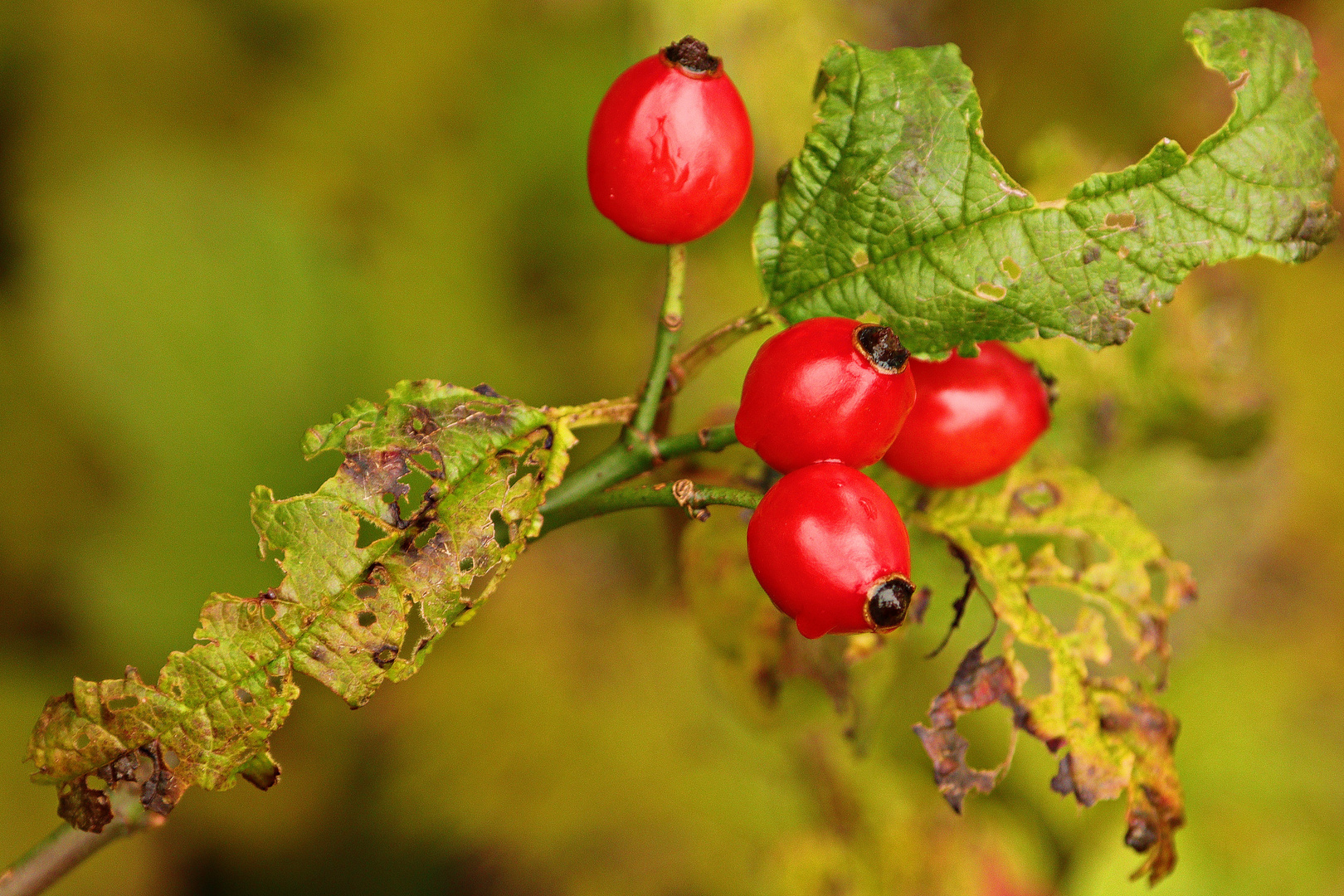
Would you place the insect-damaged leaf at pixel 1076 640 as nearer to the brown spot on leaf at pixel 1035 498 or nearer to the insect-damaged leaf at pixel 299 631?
the brown spot on leaf at pixel 1035 498

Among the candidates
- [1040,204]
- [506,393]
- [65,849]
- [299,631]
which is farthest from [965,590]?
[506,393]

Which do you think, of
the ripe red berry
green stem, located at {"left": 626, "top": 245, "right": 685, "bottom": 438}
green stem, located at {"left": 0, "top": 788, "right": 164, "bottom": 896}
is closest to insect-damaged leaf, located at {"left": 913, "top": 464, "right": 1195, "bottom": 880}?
green stem, located at {"left": 626, "top": 245, "right": 685, "bottom": 438}

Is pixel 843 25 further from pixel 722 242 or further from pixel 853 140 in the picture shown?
pixel 853 140

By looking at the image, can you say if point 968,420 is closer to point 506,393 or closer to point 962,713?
point 962,713

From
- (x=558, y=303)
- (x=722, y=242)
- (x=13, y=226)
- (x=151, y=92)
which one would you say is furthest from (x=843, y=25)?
(x=13, y=226)

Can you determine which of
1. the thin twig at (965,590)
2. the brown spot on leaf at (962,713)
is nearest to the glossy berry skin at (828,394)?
the thin twig at (965,590)
